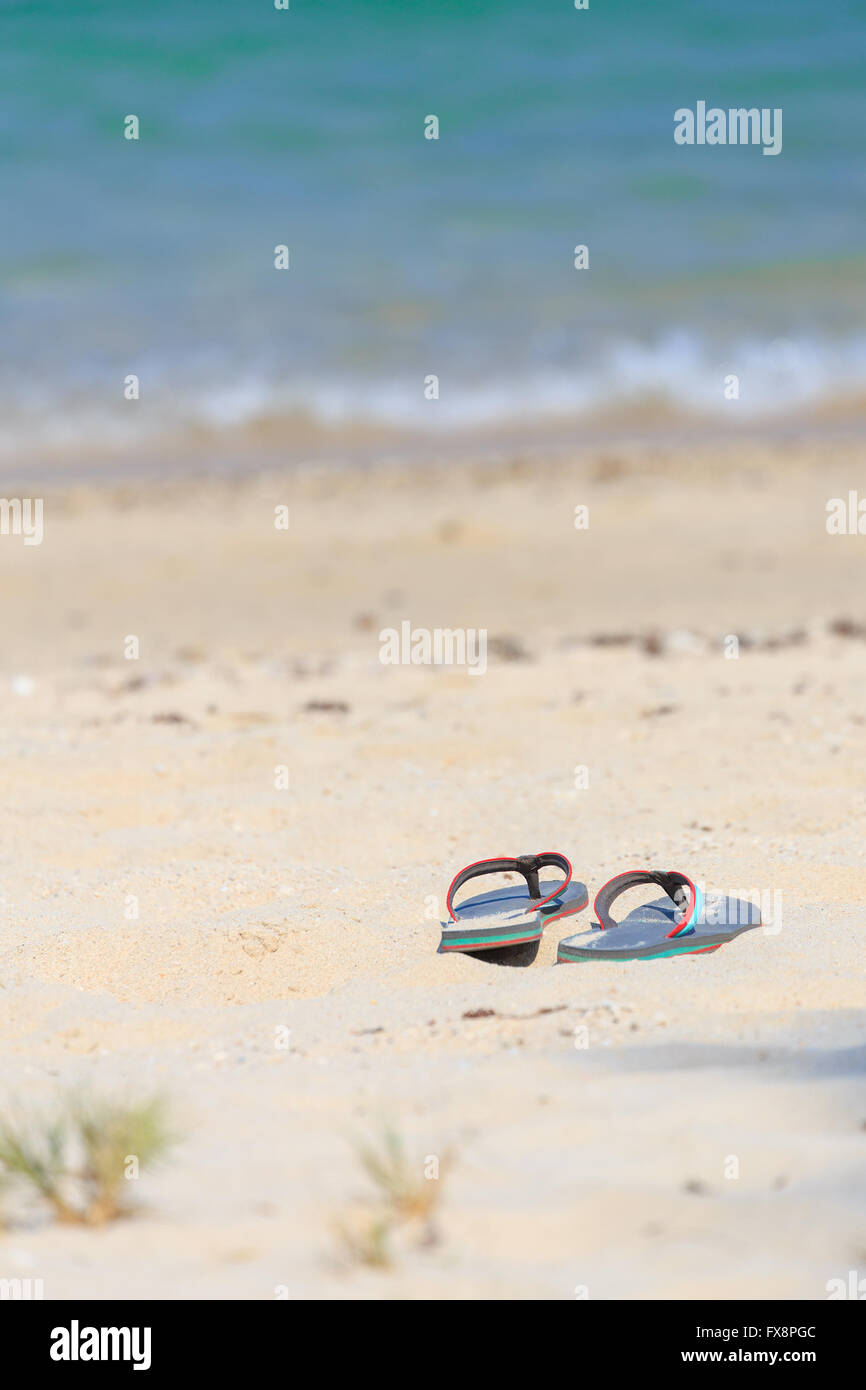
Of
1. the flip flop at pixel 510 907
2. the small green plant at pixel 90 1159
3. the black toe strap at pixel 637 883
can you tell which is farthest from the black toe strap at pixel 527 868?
the small green plant at pixel 90 1159

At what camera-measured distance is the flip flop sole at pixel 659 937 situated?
2.73 meters

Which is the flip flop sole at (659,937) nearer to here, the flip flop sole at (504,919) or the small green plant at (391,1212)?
the flip flop sole at (504,919)

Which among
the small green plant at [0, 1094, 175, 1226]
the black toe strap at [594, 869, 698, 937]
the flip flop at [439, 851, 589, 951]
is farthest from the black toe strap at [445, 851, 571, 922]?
the small green plant at [0, 1094, 175, 1226]

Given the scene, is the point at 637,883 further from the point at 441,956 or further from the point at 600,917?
the point at 441,956

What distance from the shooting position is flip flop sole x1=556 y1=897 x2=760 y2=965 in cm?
273

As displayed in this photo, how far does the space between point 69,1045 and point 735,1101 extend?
120 cm

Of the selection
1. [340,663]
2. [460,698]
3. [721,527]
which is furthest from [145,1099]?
[721,527]

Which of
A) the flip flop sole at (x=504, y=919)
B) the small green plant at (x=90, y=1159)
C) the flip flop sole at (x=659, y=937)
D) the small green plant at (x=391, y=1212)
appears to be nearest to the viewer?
the small green plant at (x=391, y=1212)

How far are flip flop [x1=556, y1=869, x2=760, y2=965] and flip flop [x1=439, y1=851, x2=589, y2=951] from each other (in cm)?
9

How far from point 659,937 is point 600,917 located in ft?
0.56

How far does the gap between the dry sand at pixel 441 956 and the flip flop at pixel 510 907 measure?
2.8 inches

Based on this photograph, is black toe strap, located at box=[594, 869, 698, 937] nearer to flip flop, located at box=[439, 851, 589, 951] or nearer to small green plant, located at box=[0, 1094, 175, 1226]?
flip flop, located at box=[439, 851, 589, 951]

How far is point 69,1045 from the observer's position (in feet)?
8.00

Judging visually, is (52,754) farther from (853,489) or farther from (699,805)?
(853,489)
